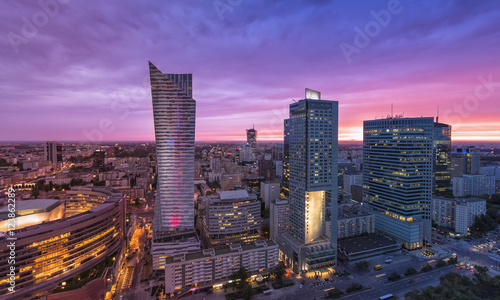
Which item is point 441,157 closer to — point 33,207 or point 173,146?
point 173,146

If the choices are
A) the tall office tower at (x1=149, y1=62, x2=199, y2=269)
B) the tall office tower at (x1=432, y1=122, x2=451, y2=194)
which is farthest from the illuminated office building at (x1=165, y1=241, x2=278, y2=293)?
the tall office tower at (x1=432, y1=122, x2=451, y2=194)

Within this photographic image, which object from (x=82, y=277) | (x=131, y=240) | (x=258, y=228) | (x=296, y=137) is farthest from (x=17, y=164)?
(x=296, y=137)

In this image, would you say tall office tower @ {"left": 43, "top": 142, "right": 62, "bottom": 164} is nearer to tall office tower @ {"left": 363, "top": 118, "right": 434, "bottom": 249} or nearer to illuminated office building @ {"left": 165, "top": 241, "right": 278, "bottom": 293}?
illuminated office building @ {"left": 165, "top": 241, "right": 278, "bottom": 293}

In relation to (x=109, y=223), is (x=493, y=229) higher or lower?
lower

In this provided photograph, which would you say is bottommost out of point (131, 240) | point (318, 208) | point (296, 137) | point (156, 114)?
point (131, 240)

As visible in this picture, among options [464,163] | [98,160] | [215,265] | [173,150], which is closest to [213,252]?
[215,265]

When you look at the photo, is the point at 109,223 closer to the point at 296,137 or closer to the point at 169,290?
the point at 169,290

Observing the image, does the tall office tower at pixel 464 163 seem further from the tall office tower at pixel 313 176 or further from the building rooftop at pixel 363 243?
the tall office tower at pixel 313 176
